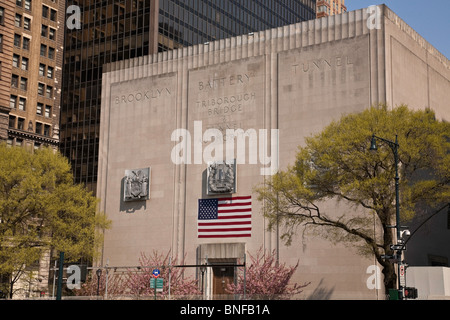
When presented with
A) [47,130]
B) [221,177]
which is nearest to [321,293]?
[221,177]

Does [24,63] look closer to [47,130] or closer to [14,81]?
[14,81]

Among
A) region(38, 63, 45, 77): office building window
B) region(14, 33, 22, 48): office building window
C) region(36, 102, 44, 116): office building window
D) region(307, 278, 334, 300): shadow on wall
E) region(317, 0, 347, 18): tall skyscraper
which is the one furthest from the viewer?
region(317, 0, 347, 18): tall skyscraper

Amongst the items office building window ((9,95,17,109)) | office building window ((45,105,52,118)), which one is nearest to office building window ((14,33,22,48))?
office building window ((9,95,17,109))

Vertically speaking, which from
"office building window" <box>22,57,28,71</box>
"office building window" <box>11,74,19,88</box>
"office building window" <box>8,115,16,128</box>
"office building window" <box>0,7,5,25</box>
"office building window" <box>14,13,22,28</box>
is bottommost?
"office building window" <box>8,115,16,128</box>

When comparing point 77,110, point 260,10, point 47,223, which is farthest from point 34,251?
point 260,10

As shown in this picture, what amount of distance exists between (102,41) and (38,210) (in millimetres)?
45193

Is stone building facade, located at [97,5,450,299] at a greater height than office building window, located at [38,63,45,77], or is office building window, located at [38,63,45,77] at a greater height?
office building window, located at [38,63,45,77]

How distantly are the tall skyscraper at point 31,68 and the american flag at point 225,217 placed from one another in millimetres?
37541

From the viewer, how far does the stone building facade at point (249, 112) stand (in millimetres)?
54125

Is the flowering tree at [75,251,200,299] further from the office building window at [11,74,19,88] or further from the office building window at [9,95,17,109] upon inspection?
the office building window at [11,74,19,88]

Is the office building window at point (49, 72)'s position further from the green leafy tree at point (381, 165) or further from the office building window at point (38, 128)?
the green leafy tree at point (381, 165)

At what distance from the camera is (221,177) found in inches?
2333

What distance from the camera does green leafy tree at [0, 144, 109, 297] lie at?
5753 cm

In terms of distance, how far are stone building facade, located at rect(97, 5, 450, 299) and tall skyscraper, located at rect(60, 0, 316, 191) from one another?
23421 millimetres
